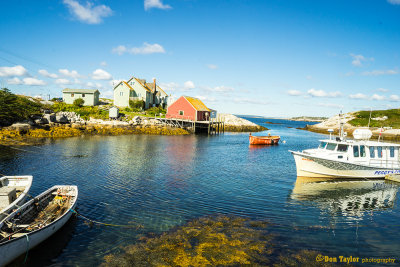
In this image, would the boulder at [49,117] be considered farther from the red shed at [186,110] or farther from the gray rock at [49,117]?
the red shed at [186,110]

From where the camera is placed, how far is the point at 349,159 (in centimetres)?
2130

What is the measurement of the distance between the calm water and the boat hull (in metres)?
0.98

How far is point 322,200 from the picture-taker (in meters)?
16.9

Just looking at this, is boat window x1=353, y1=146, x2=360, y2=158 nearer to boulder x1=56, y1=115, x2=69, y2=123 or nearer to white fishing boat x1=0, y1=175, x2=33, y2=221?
white fishing boat x1=0, y1=175, x2=33, y2=221

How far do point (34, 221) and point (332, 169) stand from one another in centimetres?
2213

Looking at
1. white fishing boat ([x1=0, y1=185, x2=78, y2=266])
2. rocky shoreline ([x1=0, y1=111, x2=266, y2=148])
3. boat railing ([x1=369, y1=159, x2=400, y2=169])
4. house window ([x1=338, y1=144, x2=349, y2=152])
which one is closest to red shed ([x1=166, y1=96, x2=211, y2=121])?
rocky shoreline ([x1=0, y1=111, x2=266, y2=148])

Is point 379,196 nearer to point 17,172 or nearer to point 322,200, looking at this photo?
point 322,200

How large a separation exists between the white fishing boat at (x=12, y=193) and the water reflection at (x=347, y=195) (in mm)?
16171

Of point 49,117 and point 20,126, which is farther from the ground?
point 49,117

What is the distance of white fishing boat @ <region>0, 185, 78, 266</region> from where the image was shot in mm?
8680

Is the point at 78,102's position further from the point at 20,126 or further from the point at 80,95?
the point at 20,126

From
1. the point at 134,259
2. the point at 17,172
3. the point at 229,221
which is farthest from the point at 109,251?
the point at 17,172

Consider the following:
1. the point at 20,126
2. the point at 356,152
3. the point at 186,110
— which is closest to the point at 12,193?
the point at 356,152

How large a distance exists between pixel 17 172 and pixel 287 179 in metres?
23.7
